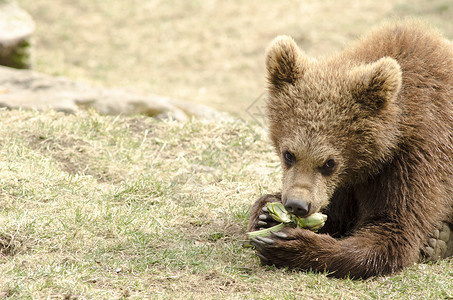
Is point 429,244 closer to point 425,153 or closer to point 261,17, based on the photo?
point 425,153

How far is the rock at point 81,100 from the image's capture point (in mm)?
8516

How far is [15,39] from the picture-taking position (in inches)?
499

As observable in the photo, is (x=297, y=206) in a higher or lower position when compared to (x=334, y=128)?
lower

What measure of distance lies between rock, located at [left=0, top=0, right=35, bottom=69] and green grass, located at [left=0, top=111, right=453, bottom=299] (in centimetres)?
539

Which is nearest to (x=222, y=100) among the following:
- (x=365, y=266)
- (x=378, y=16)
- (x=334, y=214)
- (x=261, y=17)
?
(x=261, y=17)

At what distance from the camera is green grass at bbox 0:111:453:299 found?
4613 millimetres

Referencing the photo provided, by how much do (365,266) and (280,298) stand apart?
89 centimetres

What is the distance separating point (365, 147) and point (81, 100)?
4.99 m

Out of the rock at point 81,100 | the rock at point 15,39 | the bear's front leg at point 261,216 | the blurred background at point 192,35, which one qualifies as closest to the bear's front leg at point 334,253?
the bear's front leg at point 261,216

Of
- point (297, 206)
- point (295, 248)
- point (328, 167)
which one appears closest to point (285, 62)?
point (328, 167)

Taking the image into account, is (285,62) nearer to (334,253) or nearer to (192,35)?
(334,253)

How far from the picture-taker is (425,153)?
5180 millimetres

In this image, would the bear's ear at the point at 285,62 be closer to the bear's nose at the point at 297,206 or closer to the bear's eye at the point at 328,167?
the bear's eye at the point at 328,167

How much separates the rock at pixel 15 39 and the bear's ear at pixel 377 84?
376 inches
